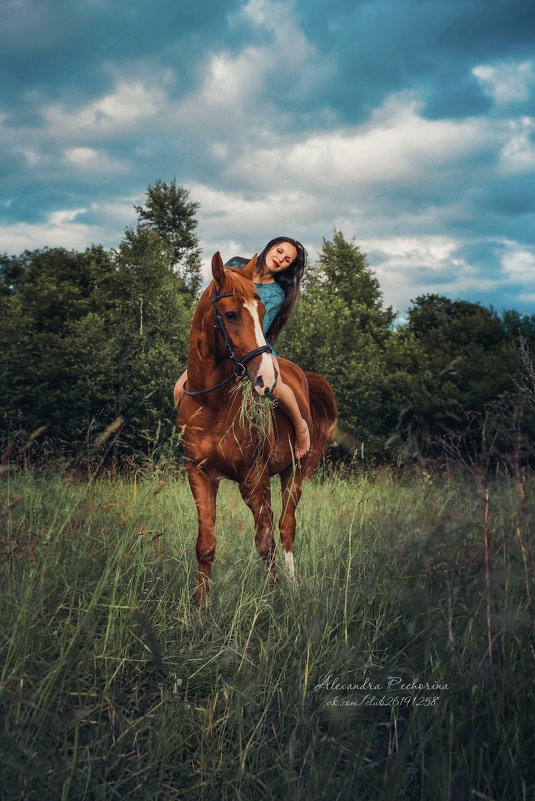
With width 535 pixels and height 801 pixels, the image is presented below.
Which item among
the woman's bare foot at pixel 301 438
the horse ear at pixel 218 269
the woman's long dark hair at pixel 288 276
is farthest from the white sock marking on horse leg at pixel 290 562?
the horse ear at pixel 218 269

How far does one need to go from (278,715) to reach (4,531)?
236 cm

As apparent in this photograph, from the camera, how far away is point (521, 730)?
5.50 ft

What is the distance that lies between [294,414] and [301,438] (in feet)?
0.76

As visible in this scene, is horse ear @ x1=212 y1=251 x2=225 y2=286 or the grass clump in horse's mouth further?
the grass clump in horse's mouth

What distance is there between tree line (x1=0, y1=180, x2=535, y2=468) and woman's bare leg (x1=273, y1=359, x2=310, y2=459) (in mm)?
4289

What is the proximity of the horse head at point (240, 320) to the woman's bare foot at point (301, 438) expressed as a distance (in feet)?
3.57

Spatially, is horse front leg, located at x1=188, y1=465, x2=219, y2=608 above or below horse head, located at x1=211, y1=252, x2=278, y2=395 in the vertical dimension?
below

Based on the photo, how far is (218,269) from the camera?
2910mm

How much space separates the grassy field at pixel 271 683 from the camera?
1.61 m

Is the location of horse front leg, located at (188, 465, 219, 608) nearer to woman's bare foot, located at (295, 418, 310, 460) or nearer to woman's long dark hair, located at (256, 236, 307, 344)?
woman's bare foot, located at (295, 418, 310, 460)

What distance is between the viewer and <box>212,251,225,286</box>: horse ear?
2855 mm

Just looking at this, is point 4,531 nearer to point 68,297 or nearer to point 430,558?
point 430,558

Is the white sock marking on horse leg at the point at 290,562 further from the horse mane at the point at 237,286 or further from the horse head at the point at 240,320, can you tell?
the horse mane at the point at 237,286

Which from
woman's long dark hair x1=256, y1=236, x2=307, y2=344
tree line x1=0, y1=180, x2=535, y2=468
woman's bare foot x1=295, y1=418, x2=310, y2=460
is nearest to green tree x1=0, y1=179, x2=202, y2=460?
tree line x1=0, y1=180, x2=535, y2=468
